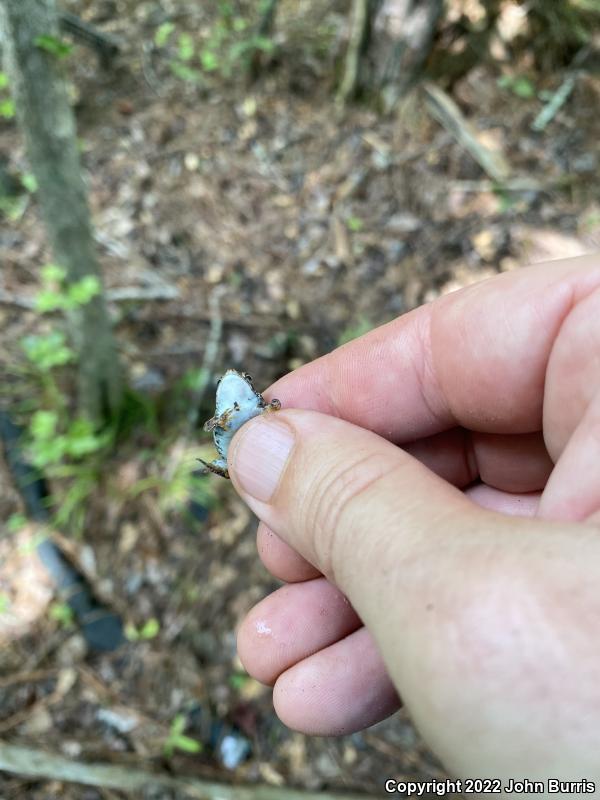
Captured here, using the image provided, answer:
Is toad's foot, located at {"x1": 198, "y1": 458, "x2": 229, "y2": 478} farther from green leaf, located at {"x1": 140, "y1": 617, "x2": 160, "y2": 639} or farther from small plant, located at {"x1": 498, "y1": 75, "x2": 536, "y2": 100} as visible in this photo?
small plant, located at {"x1": 498, "y1": 75, "x2": 536, "y2": 100}

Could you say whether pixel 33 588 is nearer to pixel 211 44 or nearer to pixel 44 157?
pixel 44 157

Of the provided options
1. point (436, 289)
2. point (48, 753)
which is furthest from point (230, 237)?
point (48, 753)

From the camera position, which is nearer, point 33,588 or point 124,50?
point 33,588

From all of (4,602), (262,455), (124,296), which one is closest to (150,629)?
(4,602)

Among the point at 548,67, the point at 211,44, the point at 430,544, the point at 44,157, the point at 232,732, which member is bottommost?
the point at 232,732

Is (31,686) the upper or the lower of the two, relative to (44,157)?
lower

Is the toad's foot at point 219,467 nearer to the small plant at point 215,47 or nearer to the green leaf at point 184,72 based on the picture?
the small plant at point 215,47
